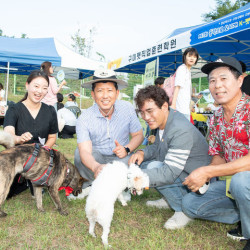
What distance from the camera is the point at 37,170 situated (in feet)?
9.95

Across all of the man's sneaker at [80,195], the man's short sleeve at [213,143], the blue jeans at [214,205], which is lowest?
the man's sneaker at [80,195]

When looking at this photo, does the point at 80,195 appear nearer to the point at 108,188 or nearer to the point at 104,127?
the point at 104,127

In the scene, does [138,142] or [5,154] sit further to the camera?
[138,142]

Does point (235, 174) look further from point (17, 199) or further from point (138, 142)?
point (17, 199)

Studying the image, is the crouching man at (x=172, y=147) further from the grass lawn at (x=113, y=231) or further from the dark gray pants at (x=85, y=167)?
the dark gray pants at (x=85, y=167)

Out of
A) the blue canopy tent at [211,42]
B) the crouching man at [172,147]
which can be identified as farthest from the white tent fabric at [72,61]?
the crouching man at [172,147]

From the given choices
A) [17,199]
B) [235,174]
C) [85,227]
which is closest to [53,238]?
[85,227]

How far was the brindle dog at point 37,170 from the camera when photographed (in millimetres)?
2684

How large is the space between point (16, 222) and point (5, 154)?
2.62ft

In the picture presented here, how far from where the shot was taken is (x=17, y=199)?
3588mm

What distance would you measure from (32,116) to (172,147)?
2.15 meters

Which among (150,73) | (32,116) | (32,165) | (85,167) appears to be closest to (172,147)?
(85,167)

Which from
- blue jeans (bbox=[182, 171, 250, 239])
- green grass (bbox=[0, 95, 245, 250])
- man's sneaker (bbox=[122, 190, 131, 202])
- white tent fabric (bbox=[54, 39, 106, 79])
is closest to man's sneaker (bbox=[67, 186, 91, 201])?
green grass (bbox=[0, 95, 245, 250])

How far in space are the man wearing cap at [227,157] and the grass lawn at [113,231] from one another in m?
0.24
